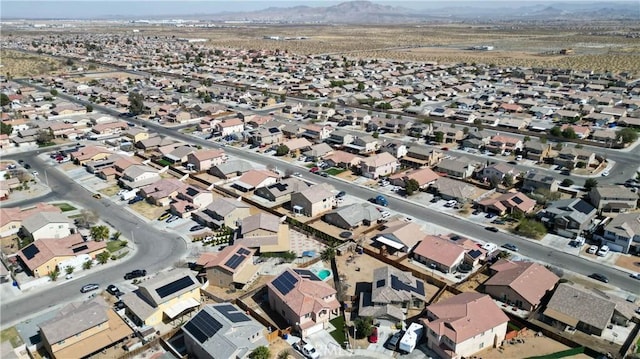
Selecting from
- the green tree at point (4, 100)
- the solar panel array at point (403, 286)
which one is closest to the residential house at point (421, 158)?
the solar panel array at point (403, 286)

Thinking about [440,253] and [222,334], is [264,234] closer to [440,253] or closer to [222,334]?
[222,334]

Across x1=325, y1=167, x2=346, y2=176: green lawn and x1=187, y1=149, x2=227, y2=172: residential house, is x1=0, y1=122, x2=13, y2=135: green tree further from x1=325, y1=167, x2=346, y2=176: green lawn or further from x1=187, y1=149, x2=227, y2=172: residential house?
x1=325, y1=167, x2=346, y2=176: green lawn

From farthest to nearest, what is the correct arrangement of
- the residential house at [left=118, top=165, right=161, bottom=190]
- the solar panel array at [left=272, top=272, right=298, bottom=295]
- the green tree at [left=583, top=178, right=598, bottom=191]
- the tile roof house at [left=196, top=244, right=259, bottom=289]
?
the residential house at [left=118, top=165, right=161, bottom=190], the green tree at [left=583, top=178, right=598, bottom=191], the tile roof house at [left=196, top=244, right=259, bottom=289], the solar panel array at [left=272, top=272, right=298, bottom=295]

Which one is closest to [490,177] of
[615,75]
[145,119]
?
[145,119]

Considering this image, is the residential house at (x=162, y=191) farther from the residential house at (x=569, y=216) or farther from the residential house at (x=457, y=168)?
the residential house at (x=569, y=216)

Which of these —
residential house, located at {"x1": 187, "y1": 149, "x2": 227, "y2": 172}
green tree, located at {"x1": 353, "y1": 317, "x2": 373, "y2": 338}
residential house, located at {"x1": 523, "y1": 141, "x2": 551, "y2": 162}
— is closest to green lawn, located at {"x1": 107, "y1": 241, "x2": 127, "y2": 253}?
residential house, located at {"x1": 187, "y1": 149, "x2": 227, "y2": 172}

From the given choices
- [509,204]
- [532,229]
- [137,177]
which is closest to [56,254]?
[137,177]
